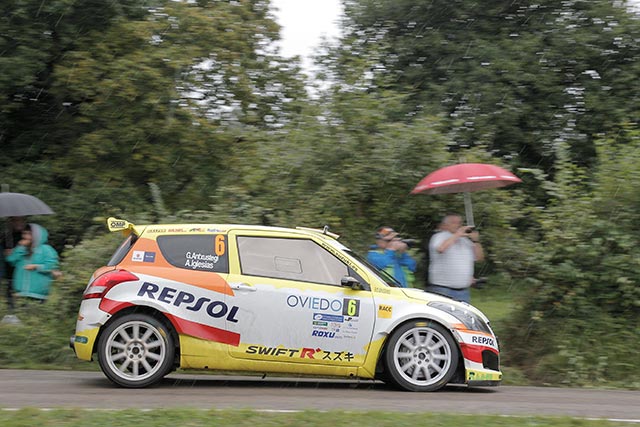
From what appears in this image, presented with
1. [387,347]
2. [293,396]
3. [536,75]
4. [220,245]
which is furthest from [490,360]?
[536,75]

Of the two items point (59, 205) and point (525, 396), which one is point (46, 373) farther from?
point (59, 205)

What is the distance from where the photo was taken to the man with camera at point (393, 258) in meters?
11.8

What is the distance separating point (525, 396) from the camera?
31.1ft

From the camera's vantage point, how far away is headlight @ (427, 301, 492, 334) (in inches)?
377

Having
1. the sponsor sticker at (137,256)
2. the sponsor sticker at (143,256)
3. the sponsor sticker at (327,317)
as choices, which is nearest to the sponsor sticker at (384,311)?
the sponsor sticker at (327,317)

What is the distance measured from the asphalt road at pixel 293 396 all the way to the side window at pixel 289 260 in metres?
1.21

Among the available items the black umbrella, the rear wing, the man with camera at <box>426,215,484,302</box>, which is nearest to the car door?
the rear wing

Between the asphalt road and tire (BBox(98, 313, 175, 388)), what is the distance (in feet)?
0.54

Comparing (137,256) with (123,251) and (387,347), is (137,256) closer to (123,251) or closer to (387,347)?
(123,251)

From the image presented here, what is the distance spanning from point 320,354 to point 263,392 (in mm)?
706

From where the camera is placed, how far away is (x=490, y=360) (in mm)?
9617

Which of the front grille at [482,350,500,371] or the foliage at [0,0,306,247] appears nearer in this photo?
the front grille at [482,350,500,371]

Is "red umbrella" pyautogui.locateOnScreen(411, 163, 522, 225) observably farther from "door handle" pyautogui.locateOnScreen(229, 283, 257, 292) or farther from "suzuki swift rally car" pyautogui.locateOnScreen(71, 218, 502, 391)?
"door handle" pyautogui.locateOnScreen(229, 283, 257, 292)

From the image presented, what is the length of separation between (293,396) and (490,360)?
223cm
